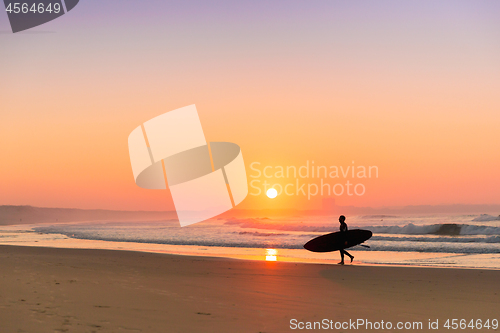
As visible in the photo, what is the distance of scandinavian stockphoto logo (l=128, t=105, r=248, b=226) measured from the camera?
15.7m

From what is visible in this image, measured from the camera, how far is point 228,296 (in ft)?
24.9

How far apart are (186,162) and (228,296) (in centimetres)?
1069

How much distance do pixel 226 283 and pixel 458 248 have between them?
581 inches

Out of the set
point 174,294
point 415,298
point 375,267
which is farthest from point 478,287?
point 174,294

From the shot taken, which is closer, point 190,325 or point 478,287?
point 190,325

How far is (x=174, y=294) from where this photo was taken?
760cm

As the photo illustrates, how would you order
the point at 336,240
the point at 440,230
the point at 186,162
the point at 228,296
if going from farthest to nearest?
1. the point at 440,230
2. the point at 186,162
3. the point at 336,240
4. the point at 228,296

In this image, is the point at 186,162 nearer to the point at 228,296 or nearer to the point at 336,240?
the point at 336,240

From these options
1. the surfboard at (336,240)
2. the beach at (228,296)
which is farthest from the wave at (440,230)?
the beach at (228,296)

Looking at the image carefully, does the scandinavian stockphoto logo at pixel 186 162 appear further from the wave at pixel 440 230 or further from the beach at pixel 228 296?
the wave at pixel 440 230

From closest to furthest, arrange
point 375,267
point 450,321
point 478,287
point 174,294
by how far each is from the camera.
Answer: point 450,321, point 174,294, point 478,287, point 375,267

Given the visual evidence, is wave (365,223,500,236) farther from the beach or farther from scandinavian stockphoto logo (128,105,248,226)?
the beach

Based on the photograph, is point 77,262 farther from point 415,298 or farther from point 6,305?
point 415,298

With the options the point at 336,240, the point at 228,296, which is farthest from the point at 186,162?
the point at 228,296
